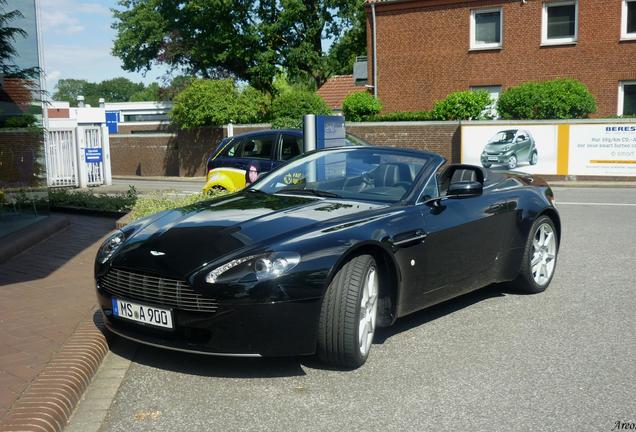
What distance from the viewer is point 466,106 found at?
25.1 metres

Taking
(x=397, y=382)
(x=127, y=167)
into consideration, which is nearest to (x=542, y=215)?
(x=397, y=382)

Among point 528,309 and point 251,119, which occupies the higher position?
point 251,119

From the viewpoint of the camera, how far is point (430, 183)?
5785 millimetres

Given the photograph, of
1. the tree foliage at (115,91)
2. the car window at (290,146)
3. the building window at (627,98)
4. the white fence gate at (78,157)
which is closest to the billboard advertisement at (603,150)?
the building window at (627,98)

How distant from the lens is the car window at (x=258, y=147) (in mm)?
13211

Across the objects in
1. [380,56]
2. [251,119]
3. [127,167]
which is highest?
[380,56]

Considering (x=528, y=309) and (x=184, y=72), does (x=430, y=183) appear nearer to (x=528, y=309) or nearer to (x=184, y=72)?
(x=528, y=309)

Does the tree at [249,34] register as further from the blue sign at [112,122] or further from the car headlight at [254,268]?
the car headlight at [254,268]

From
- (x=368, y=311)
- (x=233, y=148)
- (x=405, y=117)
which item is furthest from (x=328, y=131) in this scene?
(x=405, y=117)

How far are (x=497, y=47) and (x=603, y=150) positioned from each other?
29.3 ft

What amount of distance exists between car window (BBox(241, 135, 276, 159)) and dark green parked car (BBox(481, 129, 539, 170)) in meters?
11.5

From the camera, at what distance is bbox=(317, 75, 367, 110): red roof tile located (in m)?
38.9

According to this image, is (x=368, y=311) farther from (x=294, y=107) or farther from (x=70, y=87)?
(x=70, y=87)

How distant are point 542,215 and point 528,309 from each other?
107 cm
